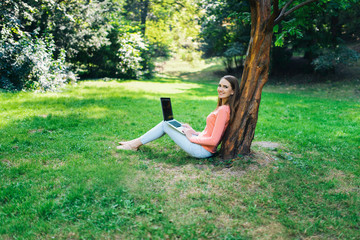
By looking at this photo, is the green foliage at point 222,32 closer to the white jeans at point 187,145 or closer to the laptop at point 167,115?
the laptop at point 167,115

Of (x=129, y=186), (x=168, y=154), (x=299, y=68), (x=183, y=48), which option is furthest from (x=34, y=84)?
(x=183, y=48)

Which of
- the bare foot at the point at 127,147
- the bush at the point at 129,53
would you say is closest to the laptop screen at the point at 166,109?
the bare foot at the point at 127,147

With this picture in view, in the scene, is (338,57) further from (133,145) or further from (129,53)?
(133,145)

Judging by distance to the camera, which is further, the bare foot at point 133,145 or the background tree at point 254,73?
the bare foot at point 133,145

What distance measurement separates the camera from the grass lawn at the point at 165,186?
9.16ft

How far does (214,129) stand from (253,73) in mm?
1145

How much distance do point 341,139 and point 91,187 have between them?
6.09 m

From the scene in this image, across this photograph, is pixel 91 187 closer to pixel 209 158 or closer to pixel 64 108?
pixel 209 158

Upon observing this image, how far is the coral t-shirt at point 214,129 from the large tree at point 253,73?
0.23 m

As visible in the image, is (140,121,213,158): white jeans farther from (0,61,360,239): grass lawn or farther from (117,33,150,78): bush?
(117,33,150,78): bush

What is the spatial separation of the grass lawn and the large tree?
341 mm

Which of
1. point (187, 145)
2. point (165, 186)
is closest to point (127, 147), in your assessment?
point (187, 145)

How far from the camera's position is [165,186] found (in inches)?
144

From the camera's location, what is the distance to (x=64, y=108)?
845 centimetres
